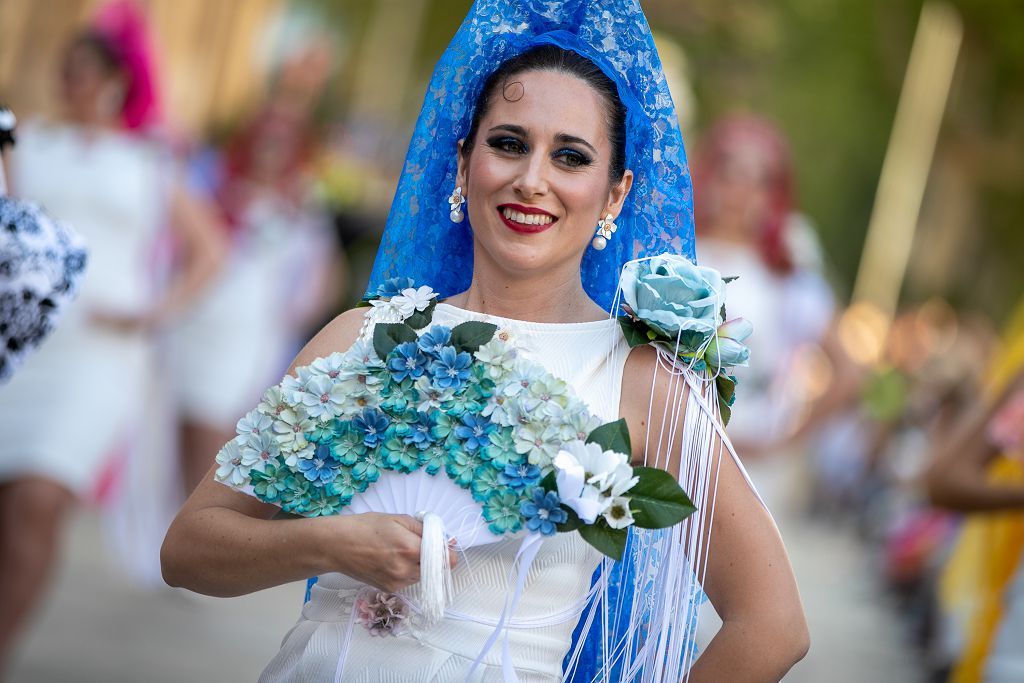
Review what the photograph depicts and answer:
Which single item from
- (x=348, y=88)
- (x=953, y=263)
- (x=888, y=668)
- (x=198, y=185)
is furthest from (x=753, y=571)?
(x=953, y=263)

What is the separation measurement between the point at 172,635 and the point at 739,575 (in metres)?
4.43

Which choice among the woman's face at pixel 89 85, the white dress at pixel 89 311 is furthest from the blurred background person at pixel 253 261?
the woman's face at pixel 89 85

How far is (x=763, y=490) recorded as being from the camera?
609 cm

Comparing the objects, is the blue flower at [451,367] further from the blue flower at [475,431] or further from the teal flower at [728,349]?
the teal flower at [728,349]

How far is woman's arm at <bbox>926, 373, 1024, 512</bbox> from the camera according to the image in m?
4.32

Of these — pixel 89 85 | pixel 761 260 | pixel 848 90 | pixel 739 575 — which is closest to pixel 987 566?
pixel 761 260

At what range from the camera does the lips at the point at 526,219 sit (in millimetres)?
2908

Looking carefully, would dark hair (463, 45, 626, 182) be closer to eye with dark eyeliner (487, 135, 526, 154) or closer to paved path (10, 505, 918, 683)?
eye with dark eyeliner (487, 135, 526, 154)

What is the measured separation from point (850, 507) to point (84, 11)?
9514mm

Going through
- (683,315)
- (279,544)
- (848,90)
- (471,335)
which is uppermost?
(848,90)

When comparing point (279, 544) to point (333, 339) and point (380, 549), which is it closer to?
point (380, 549)

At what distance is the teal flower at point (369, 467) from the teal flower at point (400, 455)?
0.02m

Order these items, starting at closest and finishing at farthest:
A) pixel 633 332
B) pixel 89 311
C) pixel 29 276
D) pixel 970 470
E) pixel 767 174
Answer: pixel 633 332 → pixel 29 276 → pixel 970 470 → pixel 89 311 → pixel 767 174

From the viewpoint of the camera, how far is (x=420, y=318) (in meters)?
2.91
